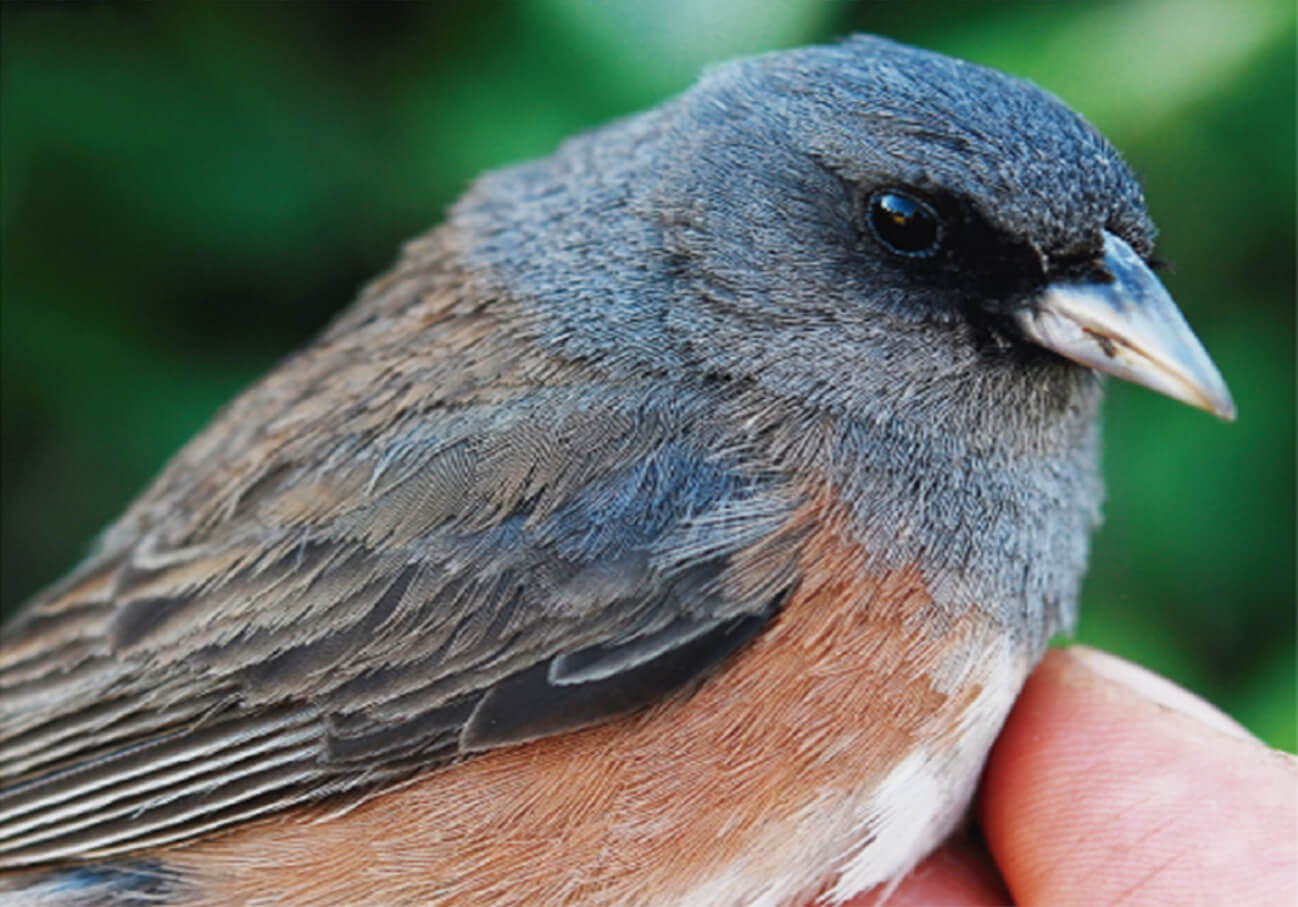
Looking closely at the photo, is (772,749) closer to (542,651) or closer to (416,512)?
(542,651)

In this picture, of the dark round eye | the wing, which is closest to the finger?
the wing

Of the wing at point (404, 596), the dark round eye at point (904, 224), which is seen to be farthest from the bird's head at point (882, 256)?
the wing at point (404, 596)

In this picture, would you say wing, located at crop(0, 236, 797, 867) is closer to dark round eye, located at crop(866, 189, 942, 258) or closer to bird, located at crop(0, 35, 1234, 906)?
bird, located at crop(0, 35, 1234, 906)

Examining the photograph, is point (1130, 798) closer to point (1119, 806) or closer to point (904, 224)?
point (1119, 806)

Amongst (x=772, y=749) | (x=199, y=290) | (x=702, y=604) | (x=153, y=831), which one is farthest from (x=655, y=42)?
(x=153, y=831)

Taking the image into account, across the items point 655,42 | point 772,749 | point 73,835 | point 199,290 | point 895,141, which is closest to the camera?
point 772,749

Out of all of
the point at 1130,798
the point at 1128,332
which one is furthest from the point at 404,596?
the point at 1130,798
